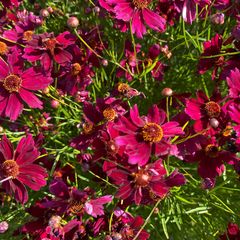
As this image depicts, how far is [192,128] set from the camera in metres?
1.43

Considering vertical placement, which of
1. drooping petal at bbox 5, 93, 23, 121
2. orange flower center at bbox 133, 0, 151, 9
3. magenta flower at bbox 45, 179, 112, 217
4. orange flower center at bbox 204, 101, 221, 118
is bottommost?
magenta flower at bbox 45, 179, 112, 217

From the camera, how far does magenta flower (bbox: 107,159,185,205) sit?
1255 mm

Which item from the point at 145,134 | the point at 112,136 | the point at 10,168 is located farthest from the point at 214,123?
the point at 10,168

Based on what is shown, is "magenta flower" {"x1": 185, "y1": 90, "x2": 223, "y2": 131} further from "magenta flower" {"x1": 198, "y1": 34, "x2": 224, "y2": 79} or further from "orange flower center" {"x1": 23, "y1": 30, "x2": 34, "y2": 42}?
"orange flower center" {"x1": 23, "y1": 30, "x2": 34, "y2": 42}

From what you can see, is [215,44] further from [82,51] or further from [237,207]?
[237,207]

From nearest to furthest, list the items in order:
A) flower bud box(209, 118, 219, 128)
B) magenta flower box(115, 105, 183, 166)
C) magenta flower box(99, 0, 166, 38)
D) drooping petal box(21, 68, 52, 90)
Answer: magenta flower box(115, 105, 183, 166)
flower bud box(209, 118, 219, 128)
drooping petal box(21, 68, 52, 90)
magenta flower box(99, 0, 166, 38)

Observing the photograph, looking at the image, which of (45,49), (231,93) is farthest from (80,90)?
(231,93)

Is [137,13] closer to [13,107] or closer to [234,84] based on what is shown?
[234,84]

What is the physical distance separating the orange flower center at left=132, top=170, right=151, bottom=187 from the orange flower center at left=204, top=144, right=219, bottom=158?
1.00 ft

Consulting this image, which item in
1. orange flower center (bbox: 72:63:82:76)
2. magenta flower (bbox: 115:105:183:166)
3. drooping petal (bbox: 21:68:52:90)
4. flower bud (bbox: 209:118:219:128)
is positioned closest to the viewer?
magenta flower (bbox: 115:105:183:166)

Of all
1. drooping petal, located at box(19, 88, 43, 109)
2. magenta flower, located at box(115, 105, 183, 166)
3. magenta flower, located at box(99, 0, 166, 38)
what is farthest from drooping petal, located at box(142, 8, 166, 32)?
drooping petal, located at box(19, 88, 43, 109)

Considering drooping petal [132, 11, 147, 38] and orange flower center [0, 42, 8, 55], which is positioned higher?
drooping petal [132, 11, 147, 38]

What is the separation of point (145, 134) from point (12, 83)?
0.55m

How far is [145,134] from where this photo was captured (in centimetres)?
132
